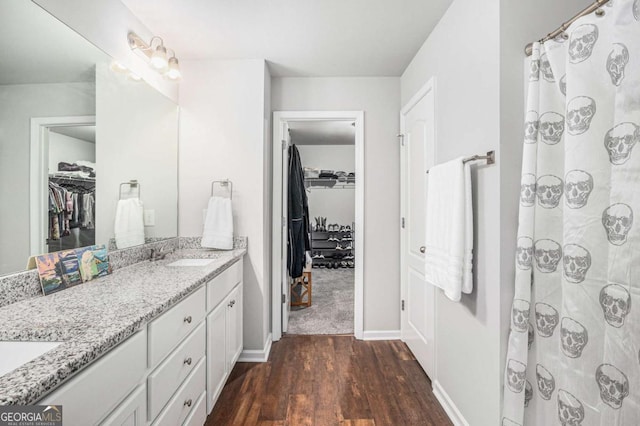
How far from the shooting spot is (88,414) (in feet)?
2.37

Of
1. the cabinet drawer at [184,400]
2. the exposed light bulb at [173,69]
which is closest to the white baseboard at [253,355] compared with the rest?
the cabinet drawer at [184,400]

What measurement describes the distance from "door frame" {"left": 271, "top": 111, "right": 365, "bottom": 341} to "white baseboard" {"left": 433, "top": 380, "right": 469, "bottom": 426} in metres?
0.86

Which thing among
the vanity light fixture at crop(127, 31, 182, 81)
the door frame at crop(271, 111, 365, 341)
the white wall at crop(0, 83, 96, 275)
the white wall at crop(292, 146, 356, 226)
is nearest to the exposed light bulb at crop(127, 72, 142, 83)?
the vanity light fixture at crop(127, 31, 182, 81)

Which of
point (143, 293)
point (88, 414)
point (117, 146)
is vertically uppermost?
point (117, 146)

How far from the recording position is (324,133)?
489 centimetres

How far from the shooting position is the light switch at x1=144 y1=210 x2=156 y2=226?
1.96 metres

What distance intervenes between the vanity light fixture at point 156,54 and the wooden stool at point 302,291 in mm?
2435

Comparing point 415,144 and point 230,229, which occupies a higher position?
point 415,144

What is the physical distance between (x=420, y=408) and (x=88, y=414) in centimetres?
175

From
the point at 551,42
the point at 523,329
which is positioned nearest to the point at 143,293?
the point at 523,329

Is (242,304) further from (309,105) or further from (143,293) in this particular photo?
(309,105)

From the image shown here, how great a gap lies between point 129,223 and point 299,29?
5.76ft

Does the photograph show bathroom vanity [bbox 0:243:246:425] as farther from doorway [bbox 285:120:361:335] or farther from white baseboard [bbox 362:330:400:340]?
doorway [bbox 285:120:361:335]

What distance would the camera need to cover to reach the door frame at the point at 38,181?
1.14m
